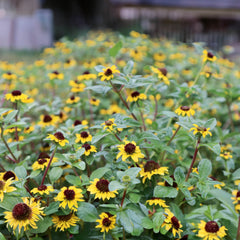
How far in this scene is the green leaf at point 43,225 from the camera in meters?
0.86

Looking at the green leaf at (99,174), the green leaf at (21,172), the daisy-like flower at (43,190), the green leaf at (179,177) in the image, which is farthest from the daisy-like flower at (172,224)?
the green leaf at (21,172)

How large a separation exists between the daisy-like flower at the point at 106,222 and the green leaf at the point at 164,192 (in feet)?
0.51

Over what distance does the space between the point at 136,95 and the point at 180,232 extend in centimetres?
53

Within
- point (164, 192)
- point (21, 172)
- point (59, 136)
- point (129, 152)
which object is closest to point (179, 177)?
point (164, 192)

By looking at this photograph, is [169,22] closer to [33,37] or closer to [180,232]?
[33,37]

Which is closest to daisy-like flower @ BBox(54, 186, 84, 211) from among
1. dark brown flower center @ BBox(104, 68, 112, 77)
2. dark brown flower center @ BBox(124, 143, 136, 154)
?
dark brown flower center @ BBox(124, 143, 136, 154)

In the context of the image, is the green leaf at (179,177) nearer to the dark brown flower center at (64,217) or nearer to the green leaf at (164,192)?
the green leaf at (164,192)

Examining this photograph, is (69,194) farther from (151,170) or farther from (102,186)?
(151,170)

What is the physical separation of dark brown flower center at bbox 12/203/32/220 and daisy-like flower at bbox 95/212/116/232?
0.21 meters

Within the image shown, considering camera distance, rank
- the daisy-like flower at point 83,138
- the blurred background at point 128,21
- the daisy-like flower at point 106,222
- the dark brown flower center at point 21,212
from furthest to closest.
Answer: the blurred background at point 128,21 → the daisy-like flower at point 83,138 → the daisy-like flower at point 106,222 → the dark brown flower center at point 21,212

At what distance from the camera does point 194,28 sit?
768 cm

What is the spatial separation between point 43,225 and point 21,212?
135 millimetres

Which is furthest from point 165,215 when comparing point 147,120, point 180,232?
point 147,120

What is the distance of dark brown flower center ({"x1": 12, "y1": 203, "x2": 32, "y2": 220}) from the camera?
764 millimetres
